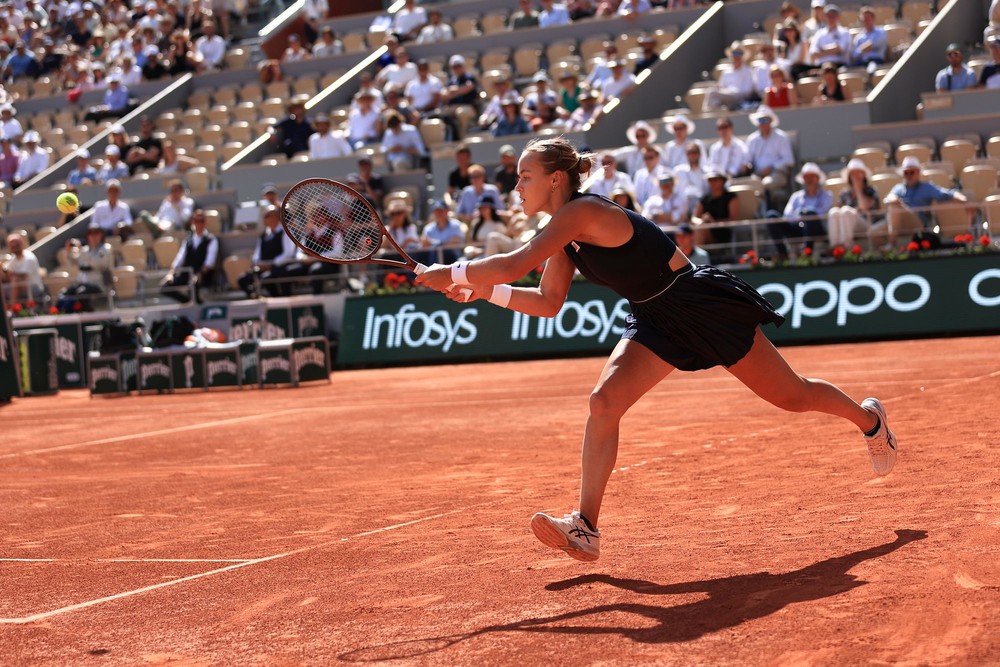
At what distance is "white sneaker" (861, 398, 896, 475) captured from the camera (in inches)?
255

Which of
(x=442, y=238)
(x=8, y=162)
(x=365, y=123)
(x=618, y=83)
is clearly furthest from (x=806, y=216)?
(x=8, y=162)

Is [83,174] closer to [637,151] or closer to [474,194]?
[474,194]

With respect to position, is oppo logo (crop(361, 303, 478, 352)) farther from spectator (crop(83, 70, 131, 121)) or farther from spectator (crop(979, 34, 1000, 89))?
spectator (crop(83, 70, 131, 121))

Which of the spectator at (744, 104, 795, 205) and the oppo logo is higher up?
the spectator at (744, 104, 795, 205)

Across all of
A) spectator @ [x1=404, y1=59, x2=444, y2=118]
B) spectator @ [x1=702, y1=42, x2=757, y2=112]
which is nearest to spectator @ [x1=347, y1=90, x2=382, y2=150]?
spectator @ [x1=404, y1=59, x2=444, y2=118]

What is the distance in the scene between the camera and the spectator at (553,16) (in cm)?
2600

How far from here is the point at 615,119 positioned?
22.4m

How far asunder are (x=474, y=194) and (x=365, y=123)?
15.6ft

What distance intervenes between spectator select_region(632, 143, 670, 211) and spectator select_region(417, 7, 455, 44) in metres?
8.54

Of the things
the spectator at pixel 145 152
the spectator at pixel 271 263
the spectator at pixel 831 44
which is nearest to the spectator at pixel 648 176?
the spectator at pixel 831 44

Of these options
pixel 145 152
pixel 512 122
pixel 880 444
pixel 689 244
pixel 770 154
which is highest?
pixel 512 122

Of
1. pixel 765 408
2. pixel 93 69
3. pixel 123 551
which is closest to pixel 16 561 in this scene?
pixel 123 551

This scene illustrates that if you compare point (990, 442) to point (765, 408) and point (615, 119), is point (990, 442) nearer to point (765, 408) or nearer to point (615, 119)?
point (765, 408)

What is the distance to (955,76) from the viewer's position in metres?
20.2
